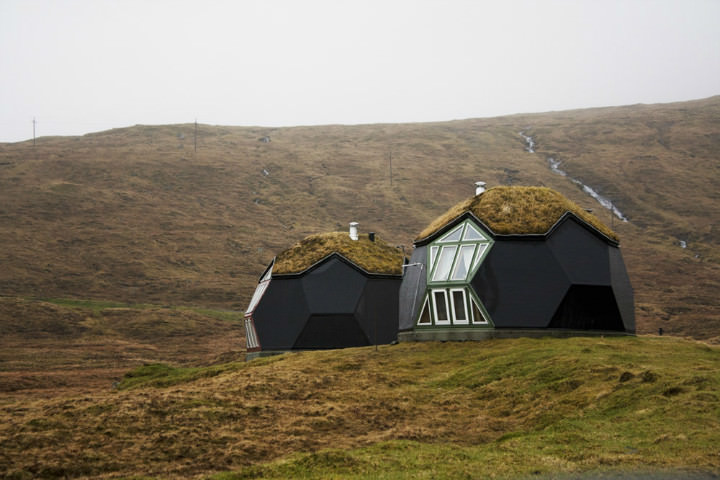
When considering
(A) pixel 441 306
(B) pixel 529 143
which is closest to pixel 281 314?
(A) pixel 441 306

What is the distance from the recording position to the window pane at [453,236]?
143ft

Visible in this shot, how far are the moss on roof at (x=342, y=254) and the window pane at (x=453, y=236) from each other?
780 cm

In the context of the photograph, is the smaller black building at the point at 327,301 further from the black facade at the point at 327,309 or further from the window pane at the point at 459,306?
the window pane at the point at 459,306

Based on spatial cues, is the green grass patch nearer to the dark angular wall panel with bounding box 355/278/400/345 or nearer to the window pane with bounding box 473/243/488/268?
the dark angular wall panel with bounding box 355/278/400/345

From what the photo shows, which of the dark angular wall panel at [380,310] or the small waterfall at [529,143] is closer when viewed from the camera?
the dark angular wall panel at [380,310]

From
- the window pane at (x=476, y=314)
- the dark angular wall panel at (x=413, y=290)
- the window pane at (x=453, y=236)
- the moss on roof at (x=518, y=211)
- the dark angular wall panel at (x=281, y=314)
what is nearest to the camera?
the window pane at (x=476, y=314)

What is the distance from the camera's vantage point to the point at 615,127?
187 metres

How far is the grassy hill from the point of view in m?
20.3

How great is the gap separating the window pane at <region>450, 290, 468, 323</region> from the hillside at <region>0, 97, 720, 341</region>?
153 ft

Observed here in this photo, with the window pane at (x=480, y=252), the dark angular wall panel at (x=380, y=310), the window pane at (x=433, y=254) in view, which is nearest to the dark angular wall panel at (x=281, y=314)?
the dark angular wall panel at (x=380, y=310)

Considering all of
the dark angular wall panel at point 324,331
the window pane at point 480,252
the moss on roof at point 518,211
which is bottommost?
the dark angular wall panel at point 324,331

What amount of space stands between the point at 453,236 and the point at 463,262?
1804 millimetres

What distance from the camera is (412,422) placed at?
1052 inches

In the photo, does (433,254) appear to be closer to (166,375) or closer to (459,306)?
(459,306)
